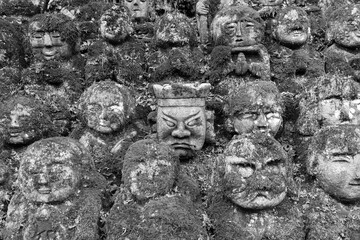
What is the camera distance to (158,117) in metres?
6.80

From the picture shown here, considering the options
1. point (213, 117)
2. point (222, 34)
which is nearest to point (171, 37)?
point (222, 34)

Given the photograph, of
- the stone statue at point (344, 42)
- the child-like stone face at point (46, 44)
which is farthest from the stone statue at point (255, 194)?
the child-like stone face at point (46, 44)

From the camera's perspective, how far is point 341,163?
5.62 meters

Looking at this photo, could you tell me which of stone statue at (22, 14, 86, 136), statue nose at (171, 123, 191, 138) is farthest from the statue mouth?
stone statue at (22, 14, 86, 136)

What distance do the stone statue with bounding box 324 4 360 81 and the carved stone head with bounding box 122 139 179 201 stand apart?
4252mm

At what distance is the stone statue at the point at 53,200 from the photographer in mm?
5503

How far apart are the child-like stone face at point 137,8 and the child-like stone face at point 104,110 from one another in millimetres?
3741

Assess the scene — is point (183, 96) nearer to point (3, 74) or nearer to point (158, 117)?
point (158, 117)

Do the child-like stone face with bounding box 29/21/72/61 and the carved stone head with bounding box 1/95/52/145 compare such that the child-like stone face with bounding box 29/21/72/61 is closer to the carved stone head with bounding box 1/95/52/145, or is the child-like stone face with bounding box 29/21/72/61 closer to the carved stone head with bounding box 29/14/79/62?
the carved stone head with bounding box 29/14/79/62

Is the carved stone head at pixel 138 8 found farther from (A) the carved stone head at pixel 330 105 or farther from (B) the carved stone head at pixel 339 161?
(B) the carved stone head at pixel 339 161

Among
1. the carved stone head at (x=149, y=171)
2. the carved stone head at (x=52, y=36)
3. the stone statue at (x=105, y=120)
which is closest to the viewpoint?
the carved stone head at (x=149, y=171)

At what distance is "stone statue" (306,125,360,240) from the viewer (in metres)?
5.57

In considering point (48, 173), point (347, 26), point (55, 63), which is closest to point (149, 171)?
point (48, 173)

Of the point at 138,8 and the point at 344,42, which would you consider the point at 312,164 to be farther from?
the point at 138,8
